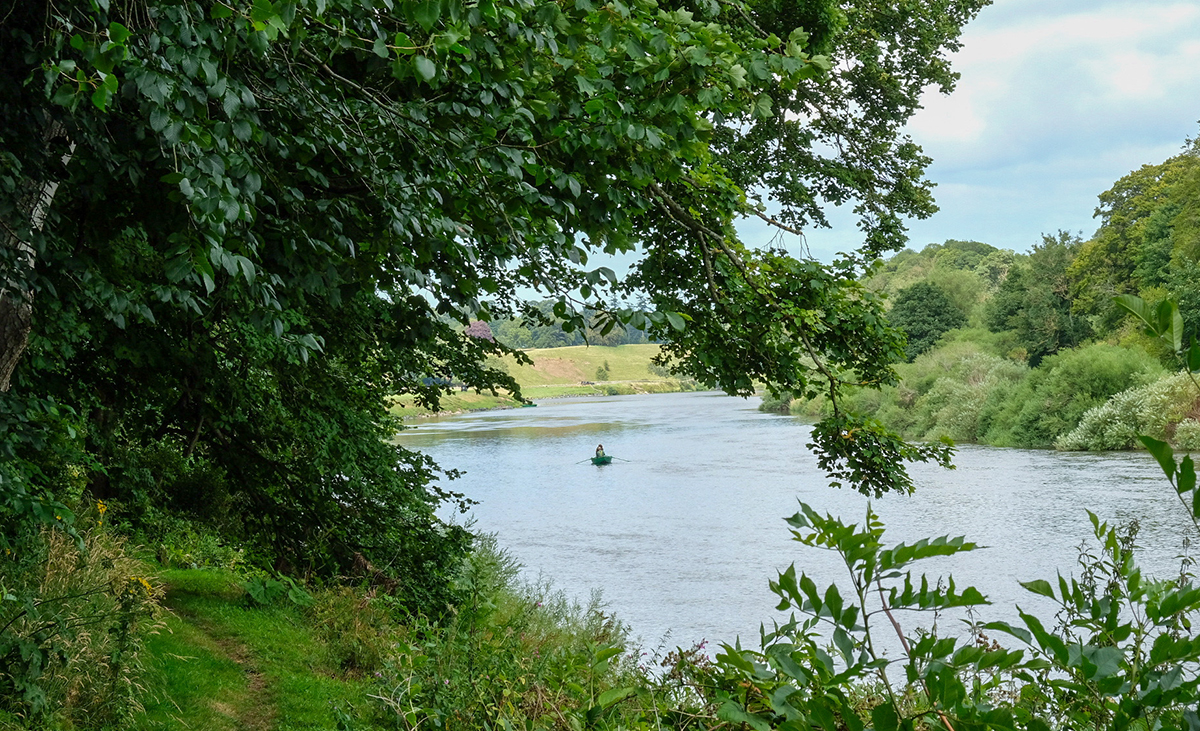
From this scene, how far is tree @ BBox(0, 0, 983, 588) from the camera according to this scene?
2811 mm

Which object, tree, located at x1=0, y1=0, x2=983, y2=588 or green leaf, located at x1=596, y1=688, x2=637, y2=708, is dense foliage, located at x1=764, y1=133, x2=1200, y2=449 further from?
green leaf, located at x1=596, y1=688, x2=637, y2=708

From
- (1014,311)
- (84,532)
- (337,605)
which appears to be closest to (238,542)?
(337,605)

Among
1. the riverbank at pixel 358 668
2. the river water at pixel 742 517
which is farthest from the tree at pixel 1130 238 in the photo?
the riverbank at pixel 358 668

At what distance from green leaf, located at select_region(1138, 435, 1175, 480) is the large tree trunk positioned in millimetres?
3624

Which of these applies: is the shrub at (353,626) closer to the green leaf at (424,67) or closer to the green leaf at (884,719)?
the green leaf at (424,67)

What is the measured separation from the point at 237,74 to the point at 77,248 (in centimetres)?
154

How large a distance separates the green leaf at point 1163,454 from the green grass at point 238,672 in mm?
4449

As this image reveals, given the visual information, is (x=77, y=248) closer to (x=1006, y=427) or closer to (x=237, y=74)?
(x=237, y=74)

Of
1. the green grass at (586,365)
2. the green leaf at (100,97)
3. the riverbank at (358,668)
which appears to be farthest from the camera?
the green grass at (586,365)

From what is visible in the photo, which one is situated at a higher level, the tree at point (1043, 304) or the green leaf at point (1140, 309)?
the tree at point (1043, 304)

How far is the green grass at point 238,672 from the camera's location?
17.9ft

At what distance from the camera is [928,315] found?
55562 mm

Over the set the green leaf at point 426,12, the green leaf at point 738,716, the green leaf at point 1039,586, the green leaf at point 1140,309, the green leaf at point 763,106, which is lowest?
the green leaf at point 738,716

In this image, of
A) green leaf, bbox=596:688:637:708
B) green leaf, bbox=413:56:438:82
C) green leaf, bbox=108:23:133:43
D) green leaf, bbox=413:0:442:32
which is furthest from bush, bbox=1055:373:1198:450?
green leaf, bbox=108:23:133:43
